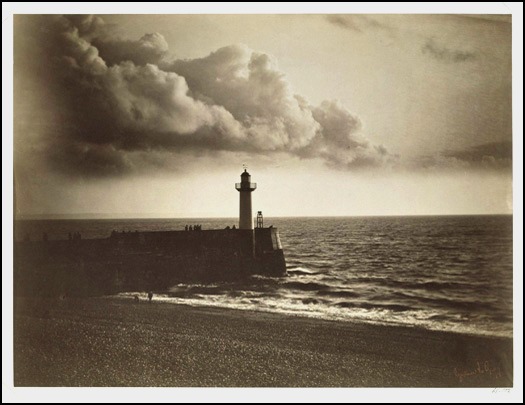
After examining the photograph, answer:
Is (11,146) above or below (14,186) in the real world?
above

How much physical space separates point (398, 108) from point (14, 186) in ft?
13.7

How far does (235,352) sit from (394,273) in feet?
6.06

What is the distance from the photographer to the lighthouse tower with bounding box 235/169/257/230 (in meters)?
4.62

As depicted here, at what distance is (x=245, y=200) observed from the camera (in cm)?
467

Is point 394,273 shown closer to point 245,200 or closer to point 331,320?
point 331,320

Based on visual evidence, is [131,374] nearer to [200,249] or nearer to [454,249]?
[200,249]

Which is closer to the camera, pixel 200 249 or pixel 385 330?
pixel 385 330

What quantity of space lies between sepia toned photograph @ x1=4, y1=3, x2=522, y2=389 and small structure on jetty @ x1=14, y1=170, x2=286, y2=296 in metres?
0.03

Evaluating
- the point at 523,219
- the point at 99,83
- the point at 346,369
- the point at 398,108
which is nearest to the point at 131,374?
the point at 346,369

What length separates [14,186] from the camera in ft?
15.3

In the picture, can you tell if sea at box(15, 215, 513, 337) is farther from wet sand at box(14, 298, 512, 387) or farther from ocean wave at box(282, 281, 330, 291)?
wet sand at box(14, 298, 512, 387)
